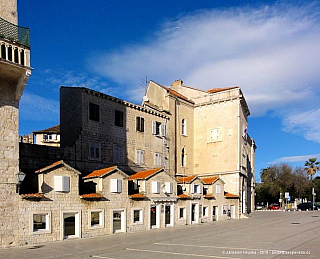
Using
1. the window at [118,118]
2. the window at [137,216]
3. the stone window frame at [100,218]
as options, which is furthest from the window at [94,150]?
the stone window frame at [100,218]

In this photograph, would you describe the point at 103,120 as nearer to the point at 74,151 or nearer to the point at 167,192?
the point at 74,151

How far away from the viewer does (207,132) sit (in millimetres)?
42812

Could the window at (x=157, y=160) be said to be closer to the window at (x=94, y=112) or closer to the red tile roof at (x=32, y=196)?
the window at (x=94, y=112)

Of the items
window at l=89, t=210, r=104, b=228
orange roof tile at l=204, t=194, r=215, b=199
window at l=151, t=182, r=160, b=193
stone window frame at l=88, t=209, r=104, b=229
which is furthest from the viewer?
orange roof tile at l=204, t=194, r=215, b=199

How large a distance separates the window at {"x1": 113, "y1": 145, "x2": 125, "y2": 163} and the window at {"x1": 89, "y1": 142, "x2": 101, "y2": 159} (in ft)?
6.65

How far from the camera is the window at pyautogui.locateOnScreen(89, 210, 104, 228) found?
20348 mm

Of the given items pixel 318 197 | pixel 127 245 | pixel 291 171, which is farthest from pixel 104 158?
pixel 318 197

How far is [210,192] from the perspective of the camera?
111ft

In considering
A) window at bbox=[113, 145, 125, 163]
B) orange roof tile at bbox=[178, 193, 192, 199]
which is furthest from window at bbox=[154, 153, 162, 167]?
orange roof tile at bbox=[178, 193, 192, 199]

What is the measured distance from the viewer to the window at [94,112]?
98.2 feet

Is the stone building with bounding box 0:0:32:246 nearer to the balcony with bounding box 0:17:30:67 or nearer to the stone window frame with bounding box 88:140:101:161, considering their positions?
the balcony with bounding box 0:17:30:67

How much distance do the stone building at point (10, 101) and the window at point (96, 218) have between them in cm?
479

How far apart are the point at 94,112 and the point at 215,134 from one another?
17781 mm

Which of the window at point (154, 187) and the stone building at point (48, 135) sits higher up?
the stone building at point (48, 135)
